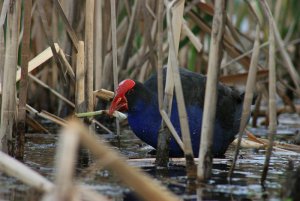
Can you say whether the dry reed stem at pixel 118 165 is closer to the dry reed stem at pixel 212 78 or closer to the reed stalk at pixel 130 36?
the dry reed stem at pixel 212 78

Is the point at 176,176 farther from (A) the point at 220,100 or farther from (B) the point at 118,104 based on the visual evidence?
(A) the point at 220,100

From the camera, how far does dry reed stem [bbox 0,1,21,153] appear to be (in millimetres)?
4102

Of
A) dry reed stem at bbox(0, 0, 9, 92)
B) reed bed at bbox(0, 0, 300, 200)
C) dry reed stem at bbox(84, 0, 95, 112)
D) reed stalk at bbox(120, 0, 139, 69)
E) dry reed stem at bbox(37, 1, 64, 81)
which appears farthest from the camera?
reed stalk at bbox(120, 0, 139, 69)

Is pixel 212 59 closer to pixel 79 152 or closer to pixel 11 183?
pixel 11 183

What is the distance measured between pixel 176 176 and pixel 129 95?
89 cm

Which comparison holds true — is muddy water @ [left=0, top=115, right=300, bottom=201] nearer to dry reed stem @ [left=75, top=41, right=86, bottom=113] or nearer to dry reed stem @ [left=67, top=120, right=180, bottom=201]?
dry reed stem @ [left=75, top=41, right=86, bottom=113]

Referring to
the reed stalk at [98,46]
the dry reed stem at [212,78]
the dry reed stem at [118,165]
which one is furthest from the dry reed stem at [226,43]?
the dry reed stem at [118,165]

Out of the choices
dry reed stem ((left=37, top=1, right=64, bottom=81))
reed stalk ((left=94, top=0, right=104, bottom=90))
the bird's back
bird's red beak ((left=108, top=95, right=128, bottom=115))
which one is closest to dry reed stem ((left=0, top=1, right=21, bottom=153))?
dry reed stem ((left=37, top=1, right=64, bottom=81))

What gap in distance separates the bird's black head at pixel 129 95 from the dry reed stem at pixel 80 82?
23 centimetres

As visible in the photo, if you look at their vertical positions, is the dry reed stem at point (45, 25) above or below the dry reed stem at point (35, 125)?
above

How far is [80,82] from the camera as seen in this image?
4543mm

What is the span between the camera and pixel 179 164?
14.2 ft

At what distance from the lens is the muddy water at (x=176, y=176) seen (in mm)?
3506

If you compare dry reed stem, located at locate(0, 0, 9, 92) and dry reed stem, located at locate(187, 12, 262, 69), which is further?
dry reed stem, located at locate(187, 12, 262, 69)
